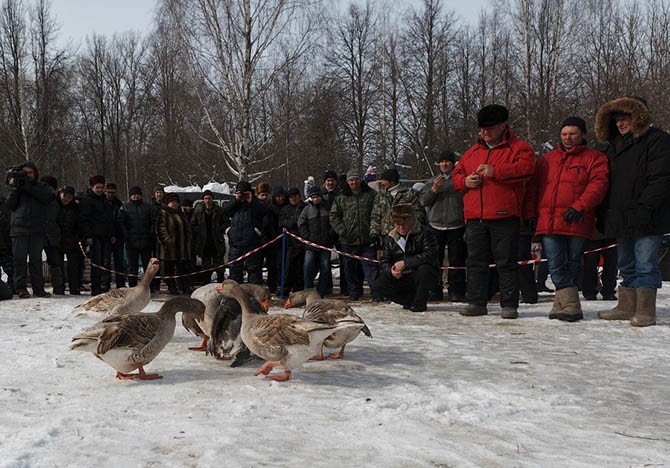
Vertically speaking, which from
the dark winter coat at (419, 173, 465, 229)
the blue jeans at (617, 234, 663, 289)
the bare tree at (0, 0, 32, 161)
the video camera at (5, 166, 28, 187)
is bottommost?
the blue jeans at (617, 234, 663, 289)

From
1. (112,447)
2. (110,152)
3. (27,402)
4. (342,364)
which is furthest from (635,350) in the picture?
(110,152)

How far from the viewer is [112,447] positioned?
125 inches

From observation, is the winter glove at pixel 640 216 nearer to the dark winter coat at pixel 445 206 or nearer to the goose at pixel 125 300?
the dark winter coat at pixel 445 206

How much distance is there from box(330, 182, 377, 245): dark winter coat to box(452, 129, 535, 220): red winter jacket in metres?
2.45

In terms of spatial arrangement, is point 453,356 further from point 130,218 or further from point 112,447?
point 130,218

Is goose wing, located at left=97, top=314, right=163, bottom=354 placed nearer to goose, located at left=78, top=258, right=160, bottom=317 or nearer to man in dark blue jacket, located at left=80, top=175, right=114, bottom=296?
goose, located at left=78, top=258, right=160, bottom=317

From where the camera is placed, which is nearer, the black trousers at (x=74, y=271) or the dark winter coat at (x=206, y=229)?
the black trousers at (x=74, y=271)

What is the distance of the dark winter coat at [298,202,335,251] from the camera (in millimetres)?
10531

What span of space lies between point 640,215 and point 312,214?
5.51m

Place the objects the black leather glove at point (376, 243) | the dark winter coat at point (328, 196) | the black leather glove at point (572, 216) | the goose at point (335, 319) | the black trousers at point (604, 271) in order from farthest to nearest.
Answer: the dark winter coat at point (328, 196), the black leather glove at point (376, 243), the black trousers at point (604, 271), the black leather glove at point (572, 216), the goose at point (335, 319)

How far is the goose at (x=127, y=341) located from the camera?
4.47 m

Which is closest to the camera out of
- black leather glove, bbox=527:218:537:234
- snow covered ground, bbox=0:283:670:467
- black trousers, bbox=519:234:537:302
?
snow covered ground, bbox=0:283:670:467

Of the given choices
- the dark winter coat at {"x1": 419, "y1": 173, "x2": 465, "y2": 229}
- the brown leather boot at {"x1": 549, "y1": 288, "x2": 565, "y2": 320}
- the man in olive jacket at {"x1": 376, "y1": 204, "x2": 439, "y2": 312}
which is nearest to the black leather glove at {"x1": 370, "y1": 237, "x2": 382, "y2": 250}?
the dark winter coat at {"x1": 419, "y1": 173, "x2": 465, "y2": 229}

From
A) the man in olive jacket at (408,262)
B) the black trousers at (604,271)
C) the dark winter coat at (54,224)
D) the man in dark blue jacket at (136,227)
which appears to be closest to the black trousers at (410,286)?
the man in olive jacket at (408,262)
